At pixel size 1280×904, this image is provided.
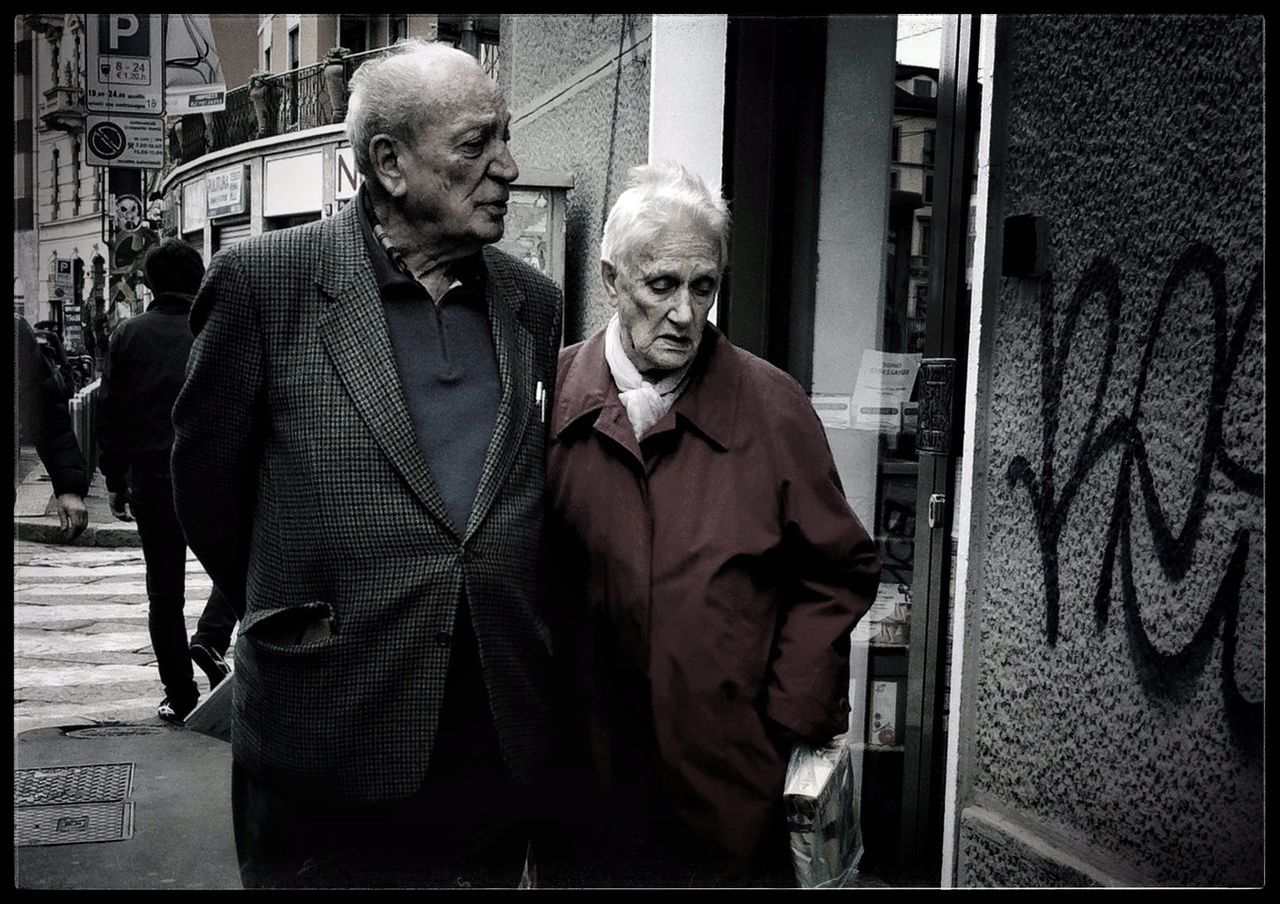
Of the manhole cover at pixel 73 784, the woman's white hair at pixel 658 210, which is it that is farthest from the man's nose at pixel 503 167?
the manhole cover at pixel 73 784

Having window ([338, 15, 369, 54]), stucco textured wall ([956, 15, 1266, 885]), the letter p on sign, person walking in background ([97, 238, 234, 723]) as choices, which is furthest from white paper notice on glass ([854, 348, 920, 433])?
window ([338, 15, 369, 54])

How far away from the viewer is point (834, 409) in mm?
4742

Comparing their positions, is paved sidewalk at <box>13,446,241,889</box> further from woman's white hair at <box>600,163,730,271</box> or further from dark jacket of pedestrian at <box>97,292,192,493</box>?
woman's white hair at <box>600,163,730,271</box>

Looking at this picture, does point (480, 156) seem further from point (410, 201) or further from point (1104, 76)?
point (1104, 76)

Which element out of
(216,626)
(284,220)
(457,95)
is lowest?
(216,626)

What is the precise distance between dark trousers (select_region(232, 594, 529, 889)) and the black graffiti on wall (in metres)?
1.33

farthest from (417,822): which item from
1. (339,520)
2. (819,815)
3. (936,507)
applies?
(936,507)

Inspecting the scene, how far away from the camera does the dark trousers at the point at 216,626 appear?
230 inches

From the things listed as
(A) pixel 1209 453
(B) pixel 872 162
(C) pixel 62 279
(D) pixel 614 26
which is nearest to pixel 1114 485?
(A) pixel 1209 453

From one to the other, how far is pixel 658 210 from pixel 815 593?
0.76m

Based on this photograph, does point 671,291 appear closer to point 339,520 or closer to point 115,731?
point 339,520

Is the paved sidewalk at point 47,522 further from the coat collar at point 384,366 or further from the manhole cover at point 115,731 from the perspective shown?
the coat collar at point 384,366

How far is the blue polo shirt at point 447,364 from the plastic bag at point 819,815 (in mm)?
743

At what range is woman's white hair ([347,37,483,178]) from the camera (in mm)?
2338
